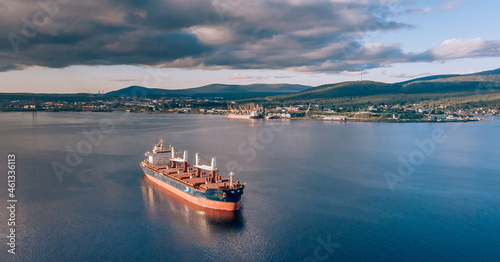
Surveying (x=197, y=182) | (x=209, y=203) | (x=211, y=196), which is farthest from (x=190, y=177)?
(x=211, y=196)

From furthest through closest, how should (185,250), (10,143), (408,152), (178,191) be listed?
(10,143)
(408,152)
(178,191)
(185,250)

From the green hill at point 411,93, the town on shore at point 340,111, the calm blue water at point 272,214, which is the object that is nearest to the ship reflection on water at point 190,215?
the calm blue water at point 272,214

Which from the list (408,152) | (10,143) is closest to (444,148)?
(408,152)

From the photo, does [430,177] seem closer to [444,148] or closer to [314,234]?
[314,234]

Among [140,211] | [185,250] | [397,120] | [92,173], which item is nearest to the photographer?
[185,250]

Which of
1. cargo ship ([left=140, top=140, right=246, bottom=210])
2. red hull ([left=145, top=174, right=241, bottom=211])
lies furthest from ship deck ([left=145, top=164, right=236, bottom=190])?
red hull ([left=145, top=174, right=241, bottom=211])

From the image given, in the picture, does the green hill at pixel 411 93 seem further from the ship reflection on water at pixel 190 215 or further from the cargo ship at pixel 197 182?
the ship reflection on water at pixel 190 215
